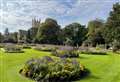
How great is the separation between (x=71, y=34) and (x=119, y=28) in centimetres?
3601

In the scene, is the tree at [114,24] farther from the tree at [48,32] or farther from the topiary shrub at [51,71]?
the topiary shrub at [51,71]

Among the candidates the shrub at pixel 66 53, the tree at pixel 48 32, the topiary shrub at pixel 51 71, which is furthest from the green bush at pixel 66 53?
the tree at pixel 48 32

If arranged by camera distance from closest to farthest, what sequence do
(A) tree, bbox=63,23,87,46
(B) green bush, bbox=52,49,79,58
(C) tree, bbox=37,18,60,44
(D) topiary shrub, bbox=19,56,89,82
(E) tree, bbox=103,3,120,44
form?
(D) topiary shrub, bbox=19,56,89,82, (B) green bush, bbox=52,49,79,58, (E) tree, bbox=103,3,120,44, (A) tree, bbox=63,23,87,46, (C) tree, bbox=37,18,60,44

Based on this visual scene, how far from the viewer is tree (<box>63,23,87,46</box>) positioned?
7773cm

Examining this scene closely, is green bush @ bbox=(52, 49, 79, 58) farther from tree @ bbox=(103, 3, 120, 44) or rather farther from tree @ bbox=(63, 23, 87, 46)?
tree @ bbox=(63, 23, 87, 46)

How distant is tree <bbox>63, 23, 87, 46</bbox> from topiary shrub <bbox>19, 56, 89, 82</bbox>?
205 ft

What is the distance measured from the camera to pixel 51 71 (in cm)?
1191

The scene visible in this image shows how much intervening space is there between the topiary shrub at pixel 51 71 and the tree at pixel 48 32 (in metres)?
65.2

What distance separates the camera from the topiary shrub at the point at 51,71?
11.6m

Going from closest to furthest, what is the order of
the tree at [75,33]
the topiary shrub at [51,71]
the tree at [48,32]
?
the topiary shrub at [51,71] < the tree at [75,33] < the tree at [48,32]

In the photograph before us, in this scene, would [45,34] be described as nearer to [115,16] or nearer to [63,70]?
[115,16]

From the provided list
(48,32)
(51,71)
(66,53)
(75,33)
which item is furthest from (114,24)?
(51,71)

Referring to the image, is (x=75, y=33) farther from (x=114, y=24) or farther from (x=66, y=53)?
(x=66, y=53)

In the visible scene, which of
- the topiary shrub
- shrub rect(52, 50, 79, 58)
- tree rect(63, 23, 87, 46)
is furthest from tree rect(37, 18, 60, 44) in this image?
the topiary shrub
